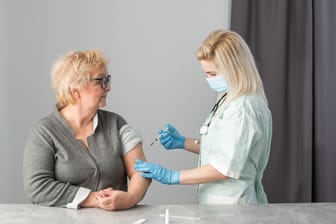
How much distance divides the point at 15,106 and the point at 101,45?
0.65m

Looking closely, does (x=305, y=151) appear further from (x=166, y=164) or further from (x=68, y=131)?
(x=68, y=131)

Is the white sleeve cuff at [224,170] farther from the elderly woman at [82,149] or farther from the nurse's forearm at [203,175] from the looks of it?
the elderly woman at [82,149]

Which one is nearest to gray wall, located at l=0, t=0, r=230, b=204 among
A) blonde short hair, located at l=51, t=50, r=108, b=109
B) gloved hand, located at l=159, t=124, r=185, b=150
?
gloved hand, located at l=159, t=124, r=185, b=150

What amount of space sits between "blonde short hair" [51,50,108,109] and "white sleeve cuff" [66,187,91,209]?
384mm

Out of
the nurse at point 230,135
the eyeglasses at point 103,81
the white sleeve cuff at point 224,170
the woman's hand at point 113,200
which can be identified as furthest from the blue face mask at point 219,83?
the woman's hand at point 113,200

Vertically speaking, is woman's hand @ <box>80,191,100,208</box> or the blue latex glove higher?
the blue latex glove

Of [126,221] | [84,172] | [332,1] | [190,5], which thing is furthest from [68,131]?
[332,1]

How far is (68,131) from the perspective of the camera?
1912 mm

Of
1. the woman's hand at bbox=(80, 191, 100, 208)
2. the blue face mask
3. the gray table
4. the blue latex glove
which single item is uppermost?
the blue face mask

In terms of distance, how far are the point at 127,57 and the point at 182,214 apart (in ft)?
4.86

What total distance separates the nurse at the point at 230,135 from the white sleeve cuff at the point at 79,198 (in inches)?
9.6

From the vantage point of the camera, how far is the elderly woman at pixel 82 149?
70.6 inches

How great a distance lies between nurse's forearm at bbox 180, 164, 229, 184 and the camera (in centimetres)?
190

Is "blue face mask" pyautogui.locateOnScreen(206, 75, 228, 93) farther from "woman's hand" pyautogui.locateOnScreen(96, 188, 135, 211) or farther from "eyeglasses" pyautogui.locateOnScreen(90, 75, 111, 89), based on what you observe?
"woman's hand" pyautogui.locateOnScreen(96, 188, 135, 211)
